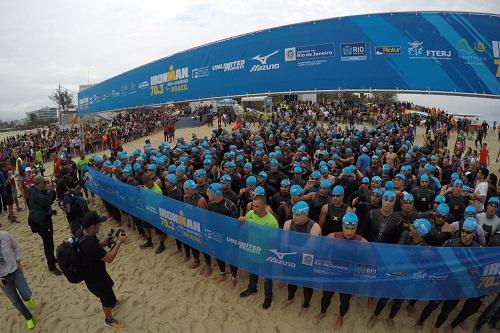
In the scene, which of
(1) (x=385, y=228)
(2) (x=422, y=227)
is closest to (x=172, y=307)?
(1) (x=385, y=228)

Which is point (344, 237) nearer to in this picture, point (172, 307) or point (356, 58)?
point (172, 307)

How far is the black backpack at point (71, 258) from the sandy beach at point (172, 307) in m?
1.41

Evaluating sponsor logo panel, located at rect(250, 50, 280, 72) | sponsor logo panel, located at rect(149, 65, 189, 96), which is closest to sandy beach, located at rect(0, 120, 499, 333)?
sponsor logo panel, located at rect(250, 50, 280, 72)

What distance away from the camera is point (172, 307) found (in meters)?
5.29

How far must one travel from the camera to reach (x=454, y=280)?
4047 millimetres

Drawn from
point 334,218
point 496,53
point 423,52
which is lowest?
point 334,218

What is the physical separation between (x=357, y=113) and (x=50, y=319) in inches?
1014

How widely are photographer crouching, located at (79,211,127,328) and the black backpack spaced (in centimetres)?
5

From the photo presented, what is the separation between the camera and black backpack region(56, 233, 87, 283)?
12.9ft

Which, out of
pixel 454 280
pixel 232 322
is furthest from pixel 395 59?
pixel 232 322

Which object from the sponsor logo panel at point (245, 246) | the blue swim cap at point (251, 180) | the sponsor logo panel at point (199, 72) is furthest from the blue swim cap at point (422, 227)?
the sponsor logo panel at point (199, 72)

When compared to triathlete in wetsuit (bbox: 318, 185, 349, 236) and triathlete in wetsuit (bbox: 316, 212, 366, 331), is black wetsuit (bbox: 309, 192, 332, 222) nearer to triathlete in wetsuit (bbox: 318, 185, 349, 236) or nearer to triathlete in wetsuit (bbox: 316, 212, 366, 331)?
triathlete in wetsuit (bbox: 318, 185, 349, 236)

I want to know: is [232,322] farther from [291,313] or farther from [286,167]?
[286,167]

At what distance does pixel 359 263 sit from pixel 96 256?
3572mm
